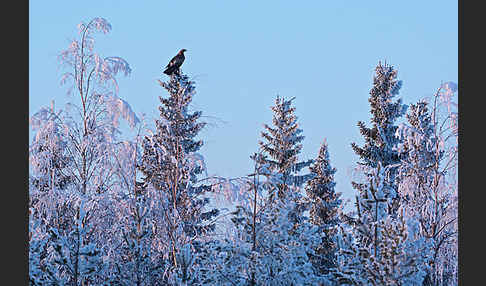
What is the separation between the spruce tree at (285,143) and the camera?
33.1 metres

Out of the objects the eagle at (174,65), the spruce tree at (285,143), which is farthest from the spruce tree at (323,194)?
the eagle at (174,65)

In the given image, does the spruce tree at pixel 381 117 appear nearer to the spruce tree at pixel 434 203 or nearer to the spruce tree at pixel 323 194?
the spruce tree at pixel 323 194

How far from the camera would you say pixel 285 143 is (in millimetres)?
33344

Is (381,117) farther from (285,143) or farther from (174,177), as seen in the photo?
(174,177)

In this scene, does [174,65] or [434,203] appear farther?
[174,65]

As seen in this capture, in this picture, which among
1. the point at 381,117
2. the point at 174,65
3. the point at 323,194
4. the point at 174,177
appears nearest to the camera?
the point at 174,177

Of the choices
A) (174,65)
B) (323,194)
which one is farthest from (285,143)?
(174,65)

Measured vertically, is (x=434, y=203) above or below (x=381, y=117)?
below

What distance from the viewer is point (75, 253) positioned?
1426 centimetres

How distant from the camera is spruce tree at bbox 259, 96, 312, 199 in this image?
33062 mm

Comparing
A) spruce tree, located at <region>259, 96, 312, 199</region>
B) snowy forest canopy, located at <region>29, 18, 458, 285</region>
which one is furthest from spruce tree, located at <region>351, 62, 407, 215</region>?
snowy forest canopy, located at <region>29, 18, 458, 285</region>

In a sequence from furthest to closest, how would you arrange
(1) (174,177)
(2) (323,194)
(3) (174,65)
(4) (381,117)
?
1. (2) (323,194)
2. (4) (381,117)
3. (3) (174,65)
4. (1) (174,177)
